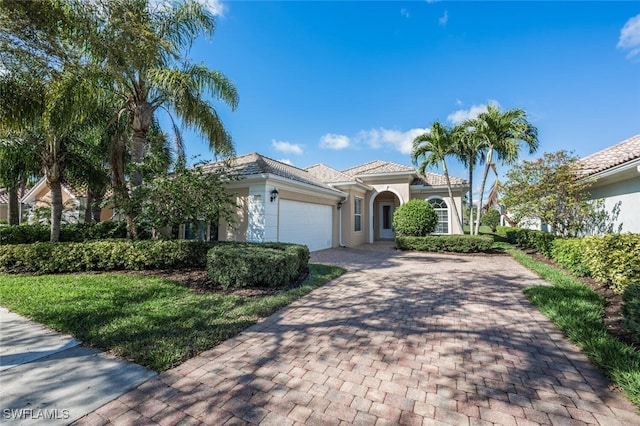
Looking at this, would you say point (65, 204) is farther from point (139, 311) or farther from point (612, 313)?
point (612, 313)

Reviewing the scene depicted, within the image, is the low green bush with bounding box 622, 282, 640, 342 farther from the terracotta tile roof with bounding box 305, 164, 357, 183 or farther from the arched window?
the arched window

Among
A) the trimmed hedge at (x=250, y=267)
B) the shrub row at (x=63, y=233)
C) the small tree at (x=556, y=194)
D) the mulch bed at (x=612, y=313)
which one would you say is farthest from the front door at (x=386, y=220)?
the shrub row at (x=63, y=233)

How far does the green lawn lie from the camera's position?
12.3ft

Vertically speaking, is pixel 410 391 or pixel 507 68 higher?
pixel 507 68

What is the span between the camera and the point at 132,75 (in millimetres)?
8219

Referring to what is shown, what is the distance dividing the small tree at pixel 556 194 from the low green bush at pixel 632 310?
705cm

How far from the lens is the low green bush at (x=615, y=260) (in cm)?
576

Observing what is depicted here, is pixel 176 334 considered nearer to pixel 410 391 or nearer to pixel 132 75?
pixel 410 391

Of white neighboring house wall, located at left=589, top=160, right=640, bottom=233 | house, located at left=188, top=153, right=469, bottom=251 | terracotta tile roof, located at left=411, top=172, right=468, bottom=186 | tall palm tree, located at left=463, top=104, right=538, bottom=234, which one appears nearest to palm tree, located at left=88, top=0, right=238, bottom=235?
house, located at left=188, top=153, right=469, bottom=251

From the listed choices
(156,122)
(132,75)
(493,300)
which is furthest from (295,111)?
(493,300)

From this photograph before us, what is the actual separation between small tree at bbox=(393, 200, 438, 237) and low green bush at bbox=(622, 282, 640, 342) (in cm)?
1101

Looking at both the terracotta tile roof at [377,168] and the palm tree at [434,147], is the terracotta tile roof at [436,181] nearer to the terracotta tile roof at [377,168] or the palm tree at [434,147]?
the terracotta tile roof at [377,168]

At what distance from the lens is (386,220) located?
74.2 feet

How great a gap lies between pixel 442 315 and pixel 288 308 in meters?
2.96
